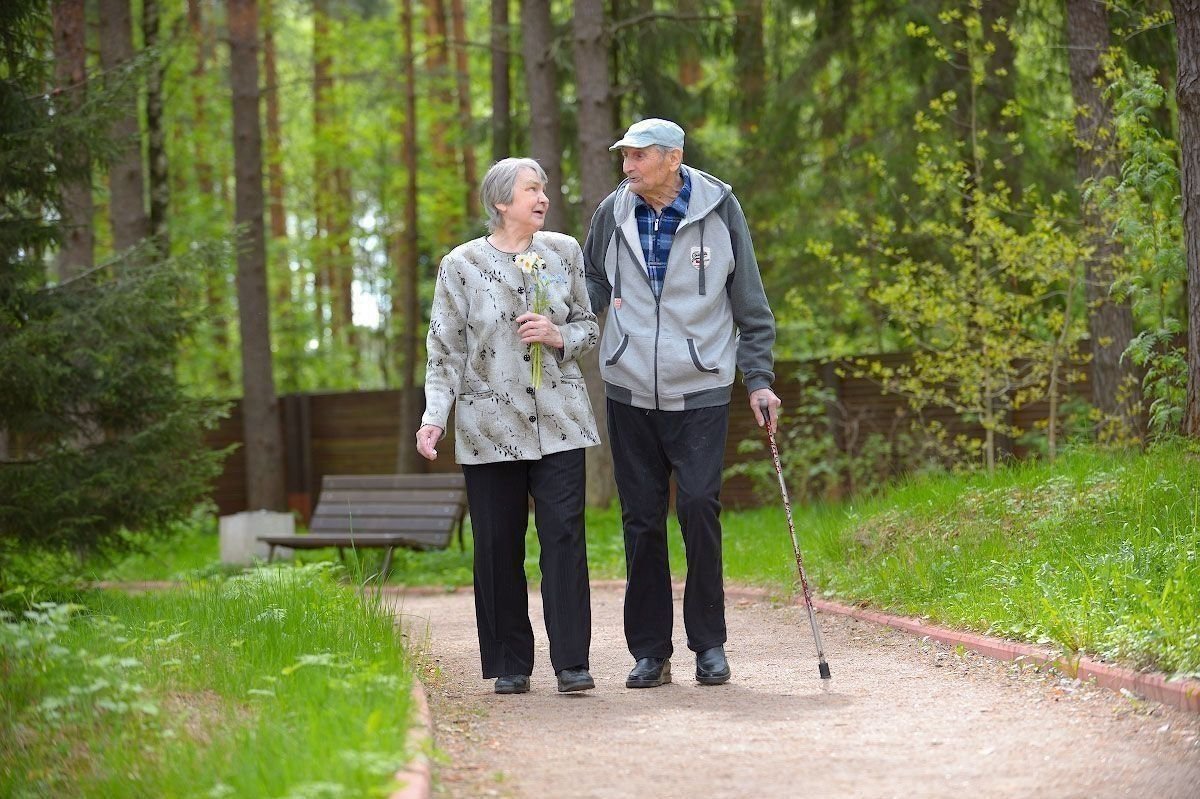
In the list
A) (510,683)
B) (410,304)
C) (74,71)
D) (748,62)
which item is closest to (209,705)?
(510,683)

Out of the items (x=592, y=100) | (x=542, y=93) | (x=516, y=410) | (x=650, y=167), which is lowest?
(x=516, y=410)

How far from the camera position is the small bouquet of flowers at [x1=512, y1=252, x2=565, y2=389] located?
17.7 feet

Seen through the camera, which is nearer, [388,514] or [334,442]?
[388,514]

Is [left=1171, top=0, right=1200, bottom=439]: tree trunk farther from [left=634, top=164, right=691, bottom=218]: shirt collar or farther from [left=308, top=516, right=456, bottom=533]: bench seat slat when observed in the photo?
[left=308, top=516, right=456, bottom=533]: bench seat slat

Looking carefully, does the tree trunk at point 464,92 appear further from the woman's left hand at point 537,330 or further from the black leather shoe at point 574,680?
the black leather shoe at point 574,680

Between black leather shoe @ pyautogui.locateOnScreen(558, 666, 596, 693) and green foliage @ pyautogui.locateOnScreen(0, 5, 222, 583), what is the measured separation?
4.19 m

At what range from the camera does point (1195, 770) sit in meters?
3.94

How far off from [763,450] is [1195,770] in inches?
508

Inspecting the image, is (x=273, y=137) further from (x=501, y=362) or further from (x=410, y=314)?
(x=501, y=362)

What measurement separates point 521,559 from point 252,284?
12.5m

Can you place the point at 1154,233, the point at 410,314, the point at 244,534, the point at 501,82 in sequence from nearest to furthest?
the point at 1154,233
the point at 244,534
the point at 501,82
the point at 410,314

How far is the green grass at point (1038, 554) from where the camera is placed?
514cm

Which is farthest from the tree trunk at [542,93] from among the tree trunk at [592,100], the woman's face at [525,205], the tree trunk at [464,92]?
the woman's face at [525,205]

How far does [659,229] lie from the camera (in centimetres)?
558
